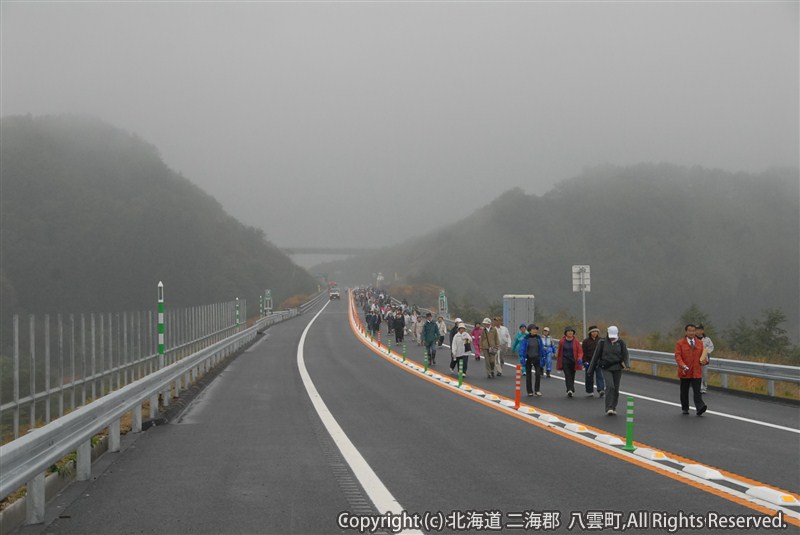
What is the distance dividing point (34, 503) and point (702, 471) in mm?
6516

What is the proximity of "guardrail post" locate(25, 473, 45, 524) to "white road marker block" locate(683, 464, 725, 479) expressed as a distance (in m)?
6.37

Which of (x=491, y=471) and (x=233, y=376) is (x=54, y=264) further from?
(x=491, y=471)

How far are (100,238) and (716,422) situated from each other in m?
153

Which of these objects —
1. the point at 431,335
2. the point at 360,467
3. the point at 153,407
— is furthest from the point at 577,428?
the point at 431,335

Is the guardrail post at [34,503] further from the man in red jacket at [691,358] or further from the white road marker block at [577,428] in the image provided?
the man in red jacket at [691,358]

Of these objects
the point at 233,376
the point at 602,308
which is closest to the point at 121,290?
the point at 602,308

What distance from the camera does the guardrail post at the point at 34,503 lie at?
687 centimetres

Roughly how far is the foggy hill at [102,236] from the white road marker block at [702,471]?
4397 inches

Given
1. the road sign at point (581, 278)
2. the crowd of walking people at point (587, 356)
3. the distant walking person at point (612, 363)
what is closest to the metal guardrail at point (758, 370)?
the crowd of walking people at point (587, 356)

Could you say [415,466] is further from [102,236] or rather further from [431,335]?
[102,236]

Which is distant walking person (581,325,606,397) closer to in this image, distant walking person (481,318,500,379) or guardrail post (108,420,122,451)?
distant walking person (481,318,500,379)

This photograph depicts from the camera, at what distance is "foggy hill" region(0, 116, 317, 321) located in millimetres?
135875

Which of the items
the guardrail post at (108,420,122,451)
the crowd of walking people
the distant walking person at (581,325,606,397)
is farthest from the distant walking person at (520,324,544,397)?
the guardrail post at (108,420,122,451)

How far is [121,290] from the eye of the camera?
142 metres
